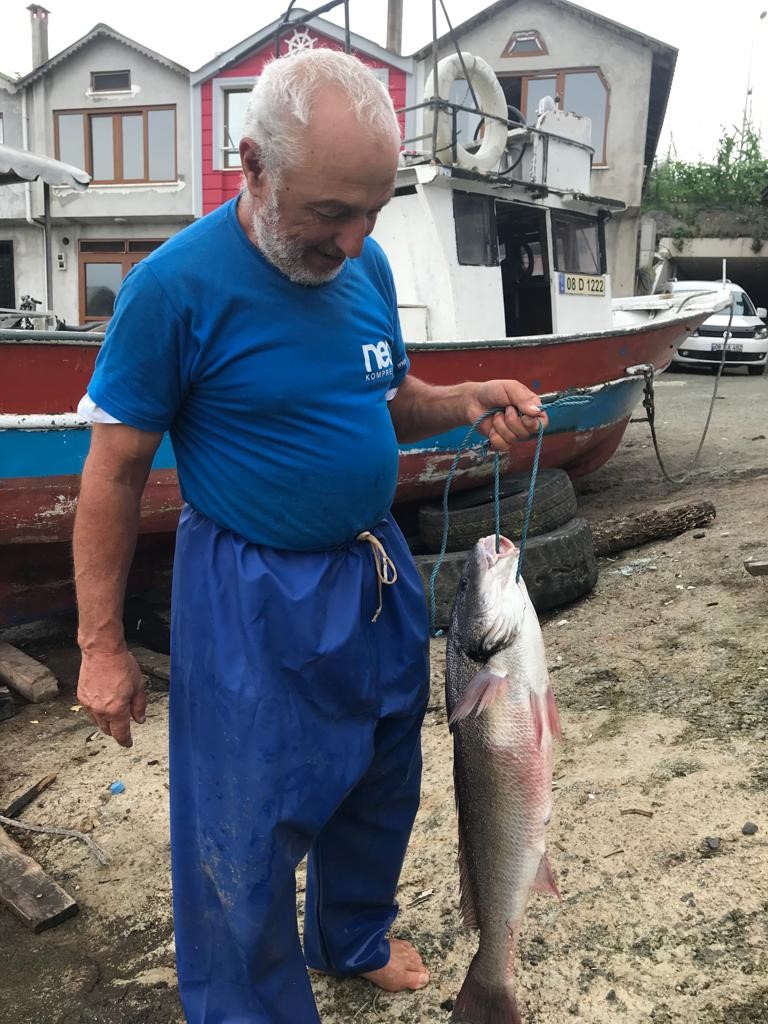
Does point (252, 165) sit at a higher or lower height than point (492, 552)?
higher

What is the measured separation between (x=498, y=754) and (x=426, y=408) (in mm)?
931

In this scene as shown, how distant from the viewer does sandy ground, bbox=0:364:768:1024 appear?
7.64 ft

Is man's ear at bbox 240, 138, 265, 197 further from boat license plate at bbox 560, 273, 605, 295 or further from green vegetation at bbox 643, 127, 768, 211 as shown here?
green vegetation at bbox 643, 127, 768, 211

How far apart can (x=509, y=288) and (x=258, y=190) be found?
6.74 m

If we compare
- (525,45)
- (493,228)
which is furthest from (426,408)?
(525,45)

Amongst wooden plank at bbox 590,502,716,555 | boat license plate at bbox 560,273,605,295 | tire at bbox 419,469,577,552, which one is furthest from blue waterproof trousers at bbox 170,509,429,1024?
boat license plate at bbox 560,273,605,295

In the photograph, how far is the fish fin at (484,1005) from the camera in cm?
191

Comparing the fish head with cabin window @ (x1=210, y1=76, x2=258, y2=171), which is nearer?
the fish head

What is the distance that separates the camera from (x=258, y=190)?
5.52ft

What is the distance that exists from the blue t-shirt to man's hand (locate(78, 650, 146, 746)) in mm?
377

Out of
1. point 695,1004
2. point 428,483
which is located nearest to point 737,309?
point 428,483

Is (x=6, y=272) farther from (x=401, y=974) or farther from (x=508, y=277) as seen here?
(x=401, y=974)

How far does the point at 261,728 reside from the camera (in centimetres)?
182

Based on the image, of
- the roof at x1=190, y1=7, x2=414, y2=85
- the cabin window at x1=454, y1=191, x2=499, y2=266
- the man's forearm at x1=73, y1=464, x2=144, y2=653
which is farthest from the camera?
the roof at x1=190, y1=7, x2=414, y2=85
